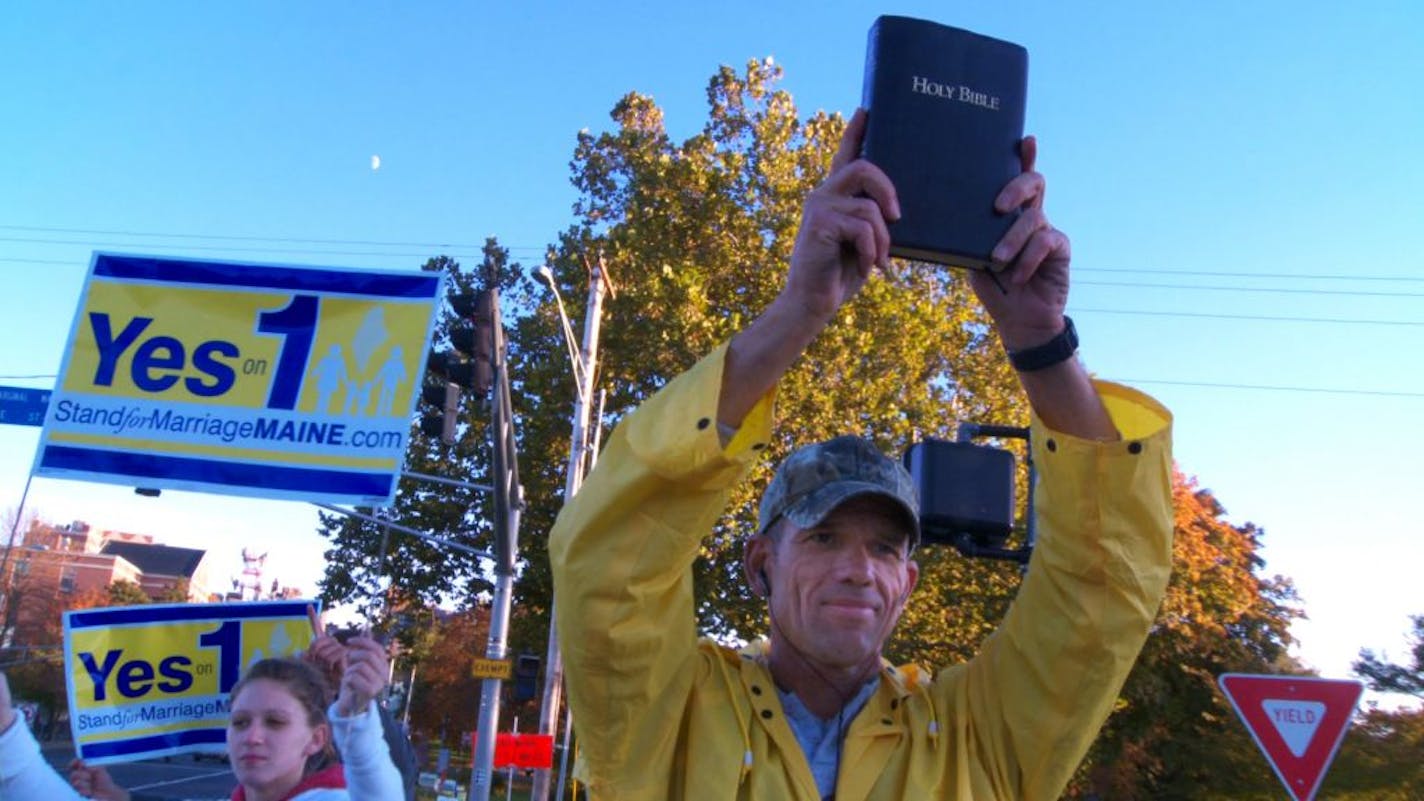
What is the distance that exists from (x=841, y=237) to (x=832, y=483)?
596 millimetres

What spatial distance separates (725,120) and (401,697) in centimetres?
3478

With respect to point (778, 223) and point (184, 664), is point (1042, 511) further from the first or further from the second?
point (778, 223)

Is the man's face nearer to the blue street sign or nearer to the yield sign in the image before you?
the yield sign

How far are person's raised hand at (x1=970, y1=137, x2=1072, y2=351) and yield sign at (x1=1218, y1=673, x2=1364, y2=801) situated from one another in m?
4.43

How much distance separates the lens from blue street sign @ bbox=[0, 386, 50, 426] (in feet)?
39.9

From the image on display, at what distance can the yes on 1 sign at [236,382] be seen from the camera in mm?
5039

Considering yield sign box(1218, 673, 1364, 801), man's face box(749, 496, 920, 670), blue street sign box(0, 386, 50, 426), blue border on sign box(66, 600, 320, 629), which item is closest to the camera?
man's face box(749, 496, 920, 670)

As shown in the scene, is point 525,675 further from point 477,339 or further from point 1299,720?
point 1299,720

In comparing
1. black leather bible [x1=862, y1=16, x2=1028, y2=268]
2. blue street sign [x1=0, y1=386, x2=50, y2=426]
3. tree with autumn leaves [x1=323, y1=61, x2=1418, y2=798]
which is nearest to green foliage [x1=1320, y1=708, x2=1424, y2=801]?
tree with autumn leaves [x1=323, y1=61, x2=1418, y2=798]

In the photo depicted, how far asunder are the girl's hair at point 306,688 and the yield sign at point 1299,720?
14.1ft

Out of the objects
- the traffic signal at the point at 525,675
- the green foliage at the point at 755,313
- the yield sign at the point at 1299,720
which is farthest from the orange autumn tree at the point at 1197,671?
the yield sign at the point at 1299,720

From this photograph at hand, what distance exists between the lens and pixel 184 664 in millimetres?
4992

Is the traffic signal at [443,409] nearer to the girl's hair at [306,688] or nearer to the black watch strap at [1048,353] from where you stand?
the girl's hair at [306,688]

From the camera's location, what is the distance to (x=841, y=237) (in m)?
1.79
